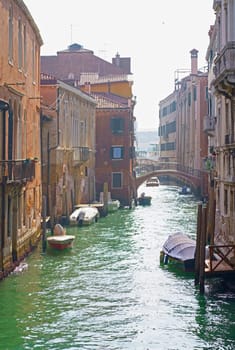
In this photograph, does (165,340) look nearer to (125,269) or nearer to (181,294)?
(181,294)

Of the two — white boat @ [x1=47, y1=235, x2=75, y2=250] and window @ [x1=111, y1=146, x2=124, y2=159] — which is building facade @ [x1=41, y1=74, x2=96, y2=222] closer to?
window @ [x1=111, y1=146, x2=124, y2=159]

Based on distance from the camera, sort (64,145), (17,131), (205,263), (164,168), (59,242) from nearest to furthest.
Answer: (205,263) → (17,131) → (59,242) → (64,145) → (164,168)

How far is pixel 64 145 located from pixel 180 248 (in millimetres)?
9761

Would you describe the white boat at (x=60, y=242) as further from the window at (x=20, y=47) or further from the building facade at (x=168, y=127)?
the building facade at (x=168, y=127)

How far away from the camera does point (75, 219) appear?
78.5ft

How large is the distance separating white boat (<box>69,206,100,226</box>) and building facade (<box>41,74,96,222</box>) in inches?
11.7

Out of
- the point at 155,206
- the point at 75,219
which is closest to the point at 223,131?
the point at 75,219

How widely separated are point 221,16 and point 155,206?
18.1 metres

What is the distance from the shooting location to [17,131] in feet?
51.4

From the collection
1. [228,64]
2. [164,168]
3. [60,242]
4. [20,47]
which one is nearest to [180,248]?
[60,242]

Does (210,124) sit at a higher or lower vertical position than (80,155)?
higher

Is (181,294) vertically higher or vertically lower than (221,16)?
lower

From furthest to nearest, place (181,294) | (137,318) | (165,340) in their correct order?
1. (181,294)
2. (137,318)
3. (165,340)

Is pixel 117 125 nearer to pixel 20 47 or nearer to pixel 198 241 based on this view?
pixel 20 47
